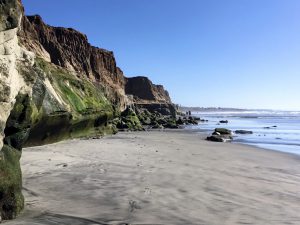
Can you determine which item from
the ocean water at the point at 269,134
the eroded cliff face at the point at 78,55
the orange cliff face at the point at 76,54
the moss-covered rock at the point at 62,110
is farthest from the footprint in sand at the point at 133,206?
the eroded cliff face at the point at 78,55

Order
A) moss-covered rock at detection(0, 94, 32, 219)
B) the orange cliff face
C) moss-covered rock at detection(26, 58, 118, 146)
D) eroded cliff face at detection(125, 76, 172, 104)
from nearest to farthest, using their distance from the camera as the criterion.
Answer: moss-covered rock at detection(0, 94, 32, 219), moss-covered rock at detection(26, 58, 118, 146), the orange cliff face, eroded cliff face at detection(125, 76, 172, 104)

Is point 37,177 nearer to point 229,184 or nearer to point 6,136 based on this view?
point 6,136

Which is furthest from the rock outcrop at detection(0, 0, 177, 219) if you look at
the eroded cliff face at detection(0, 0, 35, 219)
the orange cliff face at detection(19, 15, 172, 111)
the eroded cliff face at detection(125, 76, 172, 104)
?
the eroded cliff face at detection(125, 76, 172, 104)

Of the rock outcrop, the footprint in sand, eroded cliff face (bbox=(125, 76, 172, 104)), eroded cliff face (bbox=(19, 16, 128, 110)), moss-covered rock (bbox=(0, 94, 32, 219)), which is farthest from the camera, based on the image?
eroded cliff face (bbox=(125, 76, 172, 104))

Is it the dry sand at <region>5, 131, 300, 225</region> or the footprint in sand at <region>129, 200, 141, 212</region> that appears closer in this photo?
the dry sand at <region>5, 131, 300, 225</region>

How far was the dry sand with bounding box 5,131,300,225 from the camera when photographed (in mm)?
6918

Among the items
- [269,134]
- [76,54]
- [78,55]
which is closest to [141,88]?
[78,55]

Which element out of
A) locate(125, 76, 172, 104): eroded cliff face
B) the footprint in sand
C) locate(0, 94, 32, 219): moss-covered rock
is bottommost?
the footprint in sand

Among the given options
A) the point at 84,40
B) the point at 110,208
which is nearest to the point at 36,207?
the point at 110,208

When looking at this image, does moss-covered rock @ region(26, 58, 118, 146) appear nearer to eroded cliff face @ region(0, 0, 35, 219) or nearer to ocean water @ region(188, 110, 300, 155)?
eroded cliff face @ region(0, 0, 35, 219)

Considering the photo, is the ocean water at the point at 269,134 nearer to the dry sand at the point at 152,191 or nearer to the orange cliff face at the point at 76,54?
the dry sand at the point at 152,191

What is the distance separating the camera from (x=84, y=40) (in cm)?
7688

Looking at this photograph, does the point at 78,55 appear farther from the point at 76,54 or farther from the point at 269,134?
the point at 269,134

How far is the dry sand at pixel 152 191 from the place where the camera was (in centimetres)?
692
